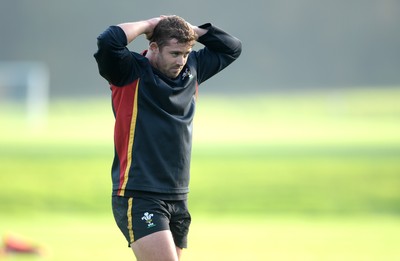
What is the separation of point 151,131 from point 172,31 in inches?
22.1

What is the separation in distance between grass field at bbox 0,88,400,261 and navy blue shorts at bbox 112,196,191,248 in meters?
3.88

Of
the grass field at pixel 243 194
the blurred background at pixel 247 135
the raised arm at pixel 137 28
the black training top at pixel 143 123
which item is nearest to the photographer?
the black training top at pixel 143 123

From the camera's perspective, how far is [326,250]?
34.4ft

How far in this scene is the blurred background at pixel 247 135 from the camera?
1213 centimetres

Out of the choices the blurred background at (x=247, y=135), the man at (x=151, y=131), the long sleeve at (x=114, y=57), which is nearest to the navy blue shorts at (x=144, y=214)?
the man at (x=151, y=131)

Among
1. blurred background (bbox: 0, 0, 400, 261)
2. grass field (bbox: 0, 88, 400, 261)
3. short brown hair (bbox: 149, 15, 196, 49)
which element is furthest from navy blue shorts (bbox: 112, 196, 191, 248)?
blurred background (bbox: 0, 0, 400, 261)

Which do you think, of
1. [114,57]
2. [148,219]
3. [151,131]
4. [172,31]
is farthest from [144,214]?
[172,31]

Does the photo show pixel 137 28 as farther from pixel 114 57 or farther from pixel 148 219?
pixel 148 219

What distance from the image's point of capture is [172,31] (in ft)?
18.9

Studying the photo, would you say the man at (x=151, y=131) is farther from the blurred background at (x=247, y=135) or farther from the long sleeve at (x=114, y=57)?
the blurred background at (x=247, y=135)

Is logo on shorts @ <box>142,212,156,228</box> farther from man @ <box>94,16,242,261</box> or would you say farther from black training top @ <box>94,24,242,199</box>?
black training top @ <box>94,24,242,199</box>

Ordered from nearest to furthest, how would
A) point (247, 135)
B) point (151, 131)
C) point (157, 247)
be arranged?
1. point (157, 247)
2. point (151, 131)
3. point (247, 135)

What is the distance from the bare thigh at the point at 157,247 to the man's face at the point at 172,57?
0.90m

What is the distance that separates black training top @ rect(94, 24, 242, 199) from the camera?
18.7ft
